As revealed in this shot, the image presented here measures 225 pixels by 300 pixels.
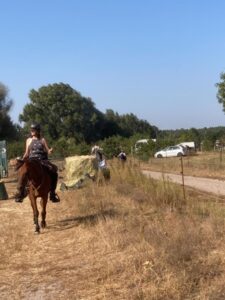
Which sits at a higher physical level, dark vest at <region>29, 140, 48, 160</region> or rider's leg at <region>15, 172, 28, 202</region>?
dark vest at <region>29, 140, 48, 160</region>

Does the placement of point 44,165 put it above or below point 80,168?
above

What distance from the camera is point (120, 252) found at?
9.11 meters

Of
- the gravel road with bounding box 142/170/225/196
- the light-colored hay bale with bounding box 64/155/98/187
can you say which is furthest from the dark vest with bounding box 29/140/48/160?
the light-colored hay bale with bounding box 64/155/98/187

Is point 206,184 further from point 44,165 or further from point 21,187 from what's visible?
point 21,187

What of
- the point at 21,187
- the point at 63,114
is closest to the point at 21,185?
the point at 21,187

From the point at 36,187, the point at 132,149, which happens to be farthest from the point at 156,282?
the point at 132,149

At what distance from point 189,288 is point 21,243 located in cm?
504

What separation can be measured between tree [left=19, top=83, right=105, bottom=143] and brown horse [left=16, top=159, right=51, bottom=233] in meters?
86.7

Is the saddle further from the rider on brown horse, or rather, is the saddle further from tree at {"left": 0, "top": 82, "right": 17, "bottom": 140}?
tree at {"left": 0, "top": 82, "right": 17, "bottom": 140}

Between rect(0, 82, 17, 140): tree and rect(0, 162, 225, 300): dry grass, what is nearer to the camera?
rect(0, 162, 225, 300): dry grass

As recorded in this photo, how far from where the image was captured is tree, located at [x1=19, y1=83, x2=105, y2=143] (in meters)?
103

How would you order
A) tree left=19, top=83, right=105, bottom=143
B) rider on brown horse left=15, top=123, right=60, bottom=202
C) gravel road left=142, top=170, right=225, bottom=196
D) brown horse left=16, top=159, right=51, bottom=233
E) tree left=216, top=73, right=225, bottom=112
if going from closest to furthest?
brown horse left=16, top=159, right=51, bottom=233
rider on brown horse left=15, top=123, right=60, bottom=202
gravel road left=142, top=170, right=225, bottom=196
tree left=216, top=73, right=225, bottom=112
tree left=19, top=83, right=105, bottom=143

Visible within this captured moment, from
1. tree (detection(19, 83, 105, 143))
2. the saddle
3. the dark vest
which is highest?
tree (detection(19, 83, 105, 143))

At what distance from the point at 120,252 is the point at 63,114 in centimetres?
9633
